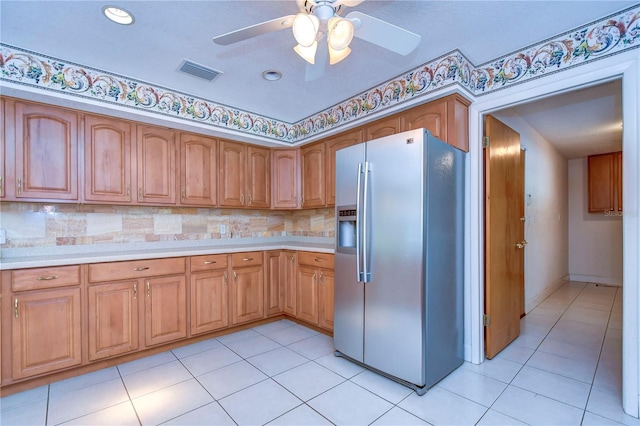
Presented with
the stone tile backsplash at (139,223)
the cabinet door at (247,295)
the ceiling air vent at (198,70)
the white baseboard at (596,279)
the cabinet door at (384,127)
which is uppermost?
the ceiling air vent at (198,70)

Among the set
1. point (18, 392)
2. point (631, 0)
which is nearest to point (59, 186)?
point (18, 392)

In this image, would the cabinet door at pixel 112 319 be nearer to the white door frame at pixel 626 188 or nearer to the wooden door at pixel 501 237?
the white door frame at pixel 626 188

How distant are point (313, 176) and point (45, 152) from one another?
2532 mm

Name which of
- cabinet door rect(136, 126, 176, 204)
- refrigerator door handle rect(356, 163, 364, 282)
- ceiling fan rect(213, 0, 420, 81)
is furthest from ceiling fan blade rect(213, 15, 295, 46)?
cabinet door rect(136, 126, 176, 204)

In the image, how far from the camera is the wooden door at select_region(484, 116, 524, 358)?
2.57 meters

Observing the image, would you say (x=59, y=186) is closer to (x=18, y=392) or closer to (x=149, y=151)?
(x=149, y=151)

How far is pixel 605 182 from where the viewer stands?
5.43 metres

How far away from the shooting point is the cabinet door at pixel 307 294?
3220mm

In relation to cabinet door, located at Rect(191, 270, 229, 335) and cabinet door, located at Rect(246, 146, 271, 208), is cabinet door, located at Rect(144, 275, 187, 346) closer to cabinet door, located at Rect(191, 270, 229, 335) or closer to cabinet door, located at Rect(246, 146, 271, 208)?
cabinet door, located at Rect(191, 270, 229, 335)

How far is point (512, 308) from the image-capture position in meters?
2.94

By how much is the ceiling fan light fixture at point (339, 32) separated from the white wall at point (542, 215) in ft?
7.34

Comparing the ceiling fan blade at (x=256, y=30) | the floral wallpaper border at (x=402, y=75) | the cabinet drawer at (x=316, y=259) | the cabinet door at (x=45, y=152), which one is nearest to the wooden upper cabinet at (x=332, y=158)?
the floral wallpaper border at (x=402, y=75)

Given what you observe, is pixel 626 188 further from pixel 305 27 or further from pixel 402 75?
pixel 305 27

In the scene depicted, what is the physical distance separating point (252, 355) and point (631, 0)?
3636 mm
